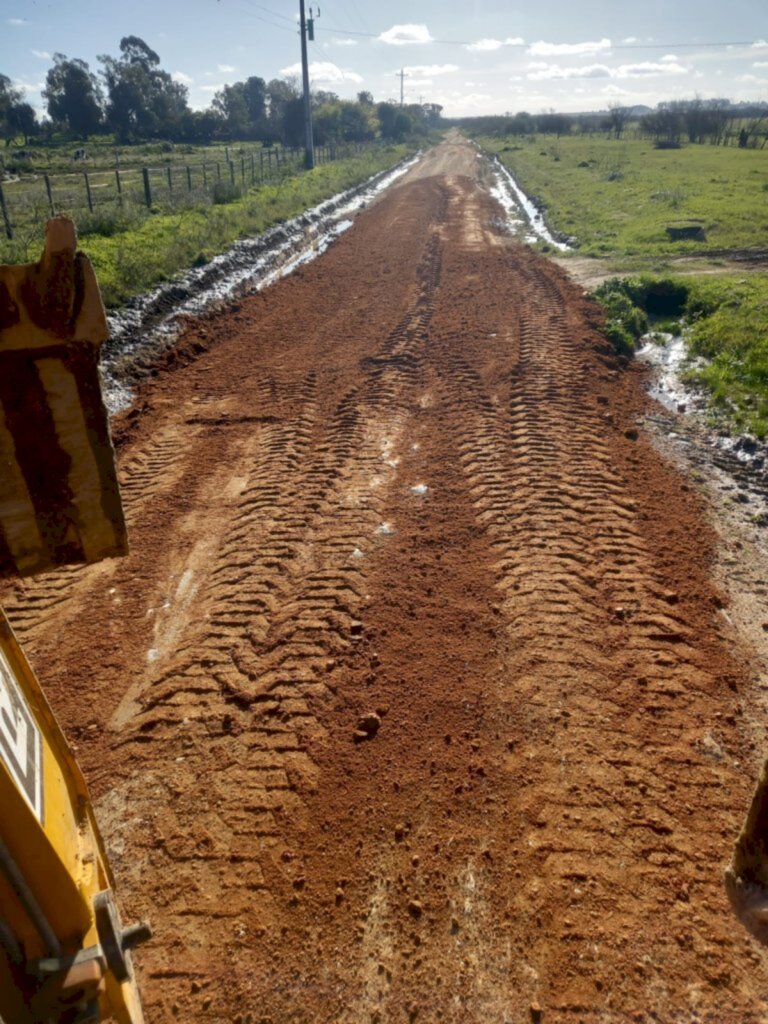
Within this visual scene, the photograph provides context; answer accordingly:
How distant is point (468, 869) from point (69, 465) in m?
2.92

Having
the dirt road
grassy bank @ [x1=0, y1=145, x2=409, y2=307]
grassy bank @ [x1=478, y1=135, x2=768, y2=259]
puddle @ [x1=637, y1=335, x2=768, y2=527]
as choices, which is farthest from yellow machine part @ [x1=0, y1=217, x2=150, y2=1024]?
grassy bank @ [x1=478, y1=135, x2=768, y2=259]

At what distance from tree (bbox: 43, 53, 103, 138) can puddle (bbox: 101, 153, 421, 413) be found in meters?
52.9

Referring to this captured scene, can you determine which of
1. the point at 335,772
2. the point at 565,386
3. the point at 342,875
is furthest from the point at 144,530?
the point at 565,386

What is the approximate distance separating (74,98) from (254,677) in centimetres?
7695

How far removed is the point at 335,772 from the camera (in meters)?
3.94

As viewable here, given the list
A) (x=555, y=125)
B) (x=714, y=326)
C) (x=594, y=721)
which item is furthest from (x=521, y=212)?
(x=555, y=125)

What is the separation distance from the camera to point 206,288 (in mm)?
14305

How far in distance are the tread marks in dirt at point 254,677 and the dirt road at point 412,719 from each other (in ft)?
0.07

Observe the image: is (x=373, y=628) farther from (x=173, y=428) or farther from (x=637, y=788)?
(x=173, y=428)

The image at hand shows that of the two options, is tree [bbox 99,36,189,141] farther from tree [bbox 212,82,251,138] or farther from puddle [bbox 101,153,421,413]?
puddle [bbox 101,153,421,413]

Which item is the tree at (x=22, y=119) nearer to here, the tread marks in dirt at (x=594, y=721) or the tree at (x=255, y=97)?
the tree at (x=255, y=97)

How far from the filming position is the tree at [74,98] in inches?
2419

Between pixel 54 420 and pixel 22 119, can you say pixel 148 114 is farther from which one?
pixel 54 420

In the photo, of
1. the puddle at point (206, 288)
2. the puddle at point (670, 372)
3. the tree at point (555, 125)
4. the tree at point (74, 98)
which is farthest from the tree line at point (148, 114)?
the puddle at point (670, 372)
